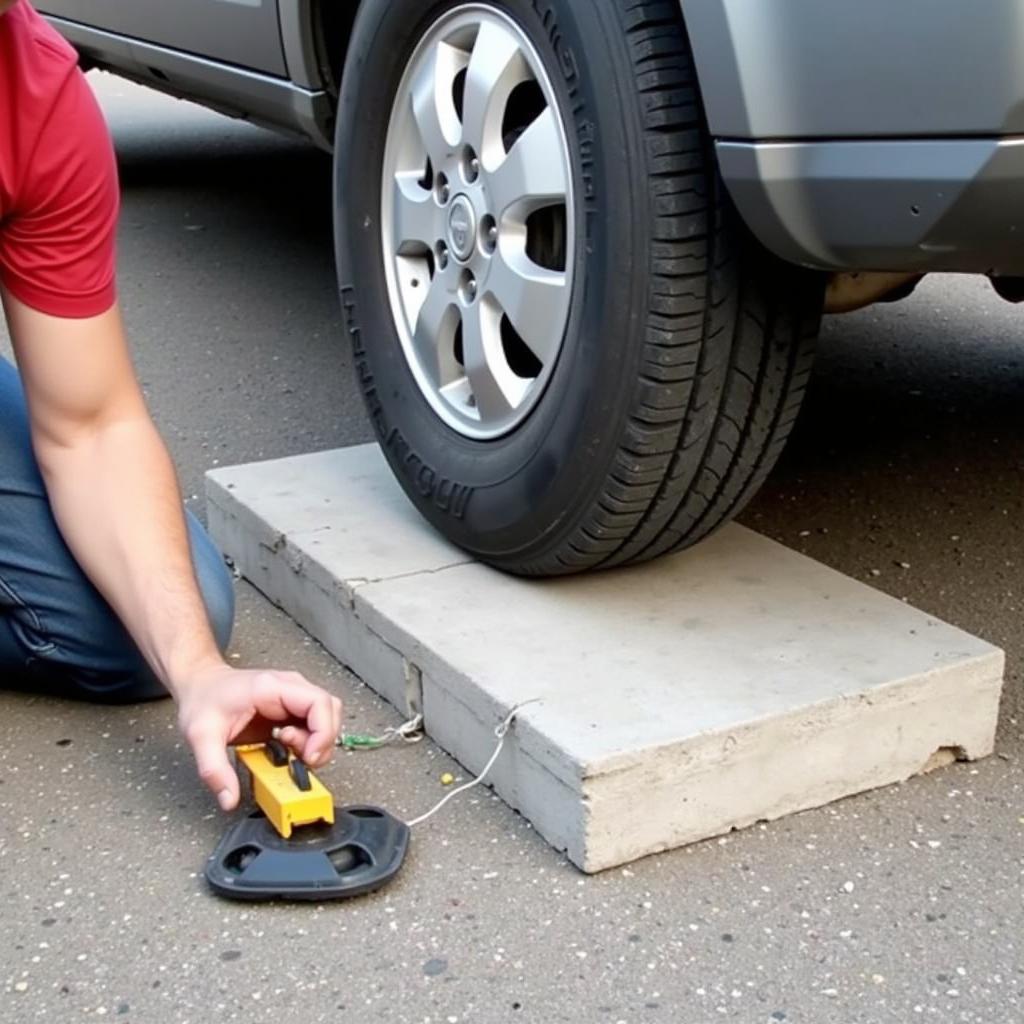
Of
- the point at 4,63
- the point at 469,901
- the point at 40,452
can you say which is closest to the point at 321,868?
the point at 469,901

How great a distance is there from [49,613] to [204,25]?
1.60m

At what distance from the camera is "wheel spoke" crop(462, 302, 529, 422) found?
7.20ft

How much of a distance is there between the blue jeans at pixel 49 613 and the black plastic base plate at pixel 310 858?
1.33ft

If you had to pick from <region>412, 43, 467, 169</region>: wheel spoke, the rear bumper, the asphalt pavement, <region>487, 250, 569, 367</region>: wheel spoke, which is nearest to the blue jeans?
the asphalt pavement

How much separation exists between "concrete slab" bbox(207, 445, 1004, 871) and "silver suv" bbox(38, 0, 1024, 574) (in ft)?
0.30

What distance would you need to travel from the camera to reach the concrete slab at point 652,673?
179 cm

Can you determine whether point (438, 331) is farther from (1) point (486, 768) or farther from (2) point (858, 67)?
(2) point (858, 67)

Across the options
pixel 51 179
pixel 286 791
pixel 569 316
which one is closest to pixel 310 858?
pixel 286 791

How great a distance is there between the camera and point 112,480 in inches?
79.8

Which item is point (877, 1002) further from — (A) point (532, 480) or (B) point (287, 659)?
(B) point (287, 659)

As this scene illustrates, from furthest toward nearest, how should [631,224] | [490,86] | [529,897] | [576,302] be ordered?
[490,86] < [576,302] < [631,224] < [529,897]

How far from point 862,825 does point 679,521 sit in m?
0.44

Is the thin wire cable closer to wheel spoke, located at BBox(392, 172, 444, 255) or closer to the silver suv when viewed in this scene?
A: the silver suv

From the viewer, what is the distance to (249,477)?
104 inches
